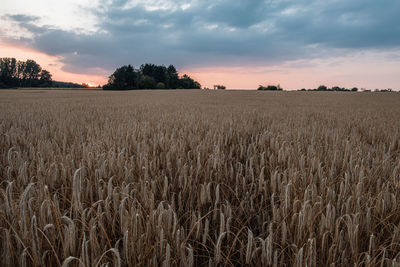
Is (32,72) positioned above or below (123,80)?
above

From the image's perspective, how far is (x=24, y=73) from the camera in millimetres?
83750

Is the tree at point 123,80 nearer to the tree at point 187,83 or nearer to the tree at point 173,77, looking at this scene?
the tree at point 173,77

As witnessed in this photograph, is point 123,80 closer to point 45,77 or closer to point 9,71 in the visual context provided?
point 45,77

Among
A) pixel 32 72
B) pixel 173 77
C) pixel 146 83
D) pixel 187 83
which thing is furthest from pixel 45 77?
pixel 187 83

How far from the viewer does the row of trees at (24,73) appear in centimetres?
7979

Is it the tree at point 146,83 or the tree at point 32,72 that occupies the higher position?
the tree at point 32,72

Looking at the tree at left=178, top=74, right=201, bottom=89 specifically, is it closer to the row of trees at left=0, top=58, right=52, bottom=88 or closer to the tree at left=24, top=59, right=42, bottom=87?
the row of trees at left=0, top=58, right=52, bottom=88

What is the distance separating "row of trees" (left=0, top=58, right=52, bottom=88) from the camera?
3141 inches

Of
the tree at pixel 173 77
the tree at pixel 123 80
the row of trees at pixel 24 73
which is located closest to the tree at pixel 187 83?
the tree at pixel 173 77

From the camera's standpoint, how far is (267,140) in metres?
2.86

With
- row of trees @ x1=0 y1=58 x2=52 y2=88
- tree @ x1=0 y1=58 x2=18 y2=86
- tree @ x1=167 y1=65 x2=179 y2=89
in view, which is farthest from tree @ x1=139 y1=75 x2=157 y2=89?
tree @ x1=0 y1=58 x2=18 y2=86

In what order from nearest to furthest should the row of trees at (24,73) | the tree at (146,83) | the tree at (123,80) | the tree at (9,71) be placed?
1. the tree at (146,83)
2. the tree at (123,80)
3. the tree at (9,71)
4. the row of trees at (24,73)

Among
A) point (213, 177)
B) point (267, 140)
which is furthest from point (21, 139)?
point (267, 140)

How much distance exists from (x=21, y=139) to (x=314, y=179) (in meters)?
2.93
